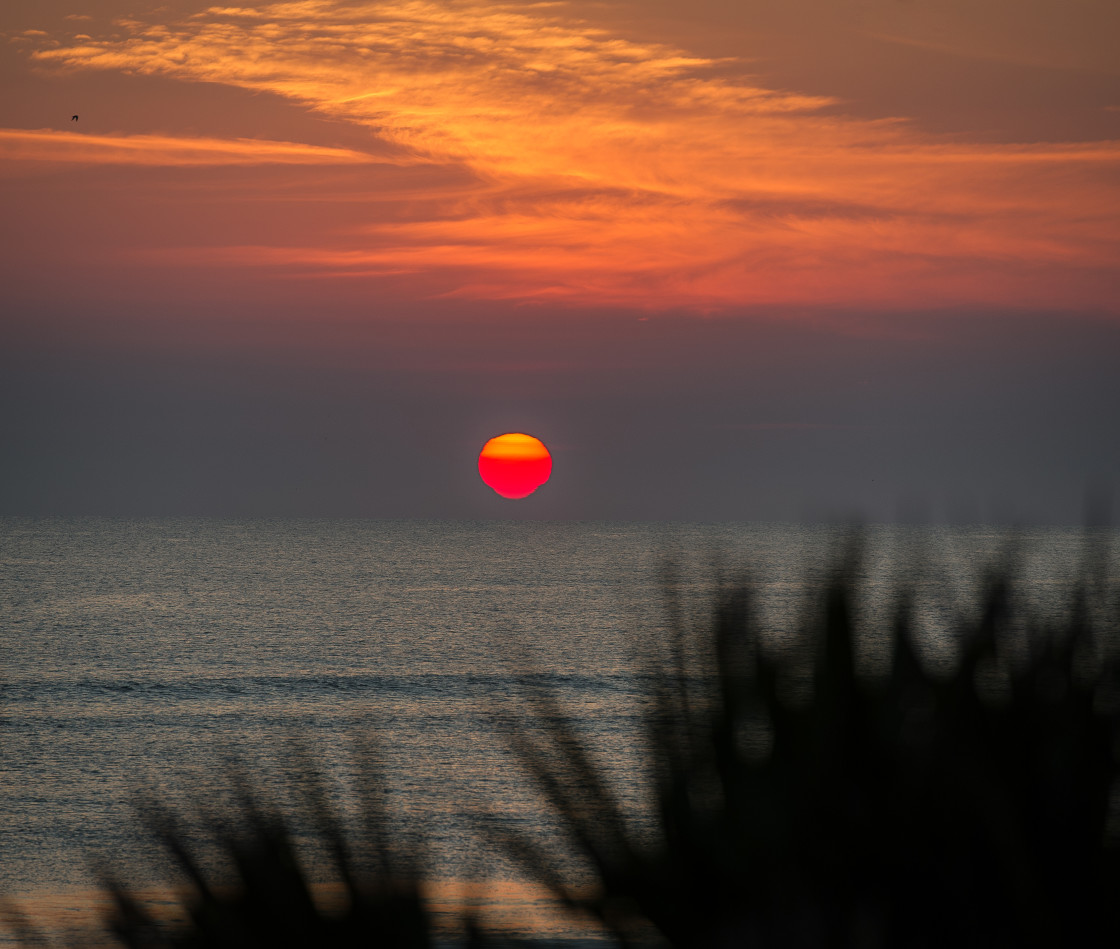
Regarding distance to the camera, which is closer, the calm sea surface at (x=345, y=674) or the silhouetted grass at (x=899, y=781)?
the silhouetted grass at (x=899, y=781)

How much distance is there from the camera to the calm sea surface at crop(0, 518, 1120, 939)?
2129mm

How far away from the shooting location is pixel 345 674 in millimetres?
44688

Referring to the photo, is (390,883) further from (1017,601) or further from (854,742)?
(1017,601)

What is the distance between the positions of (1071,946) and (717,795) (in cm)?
63

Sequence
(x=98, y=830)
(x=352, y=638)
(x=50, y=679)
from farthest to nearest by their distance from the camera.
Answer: (x=352, y=638)
(x=50, y=679)
(x=98, y=830)

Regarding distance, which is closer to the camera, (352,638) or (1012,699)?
(1012,699)

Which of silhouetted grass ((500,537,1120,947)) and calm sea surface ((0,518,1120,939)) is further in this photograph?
calm sea surface ((0,518,1120,939))

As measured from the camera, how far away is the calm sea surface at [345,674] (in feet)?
6.98

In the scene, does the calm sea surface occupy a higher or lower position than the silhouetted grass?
lower

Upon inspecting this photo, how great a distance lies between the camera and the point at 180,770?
28.1 meters

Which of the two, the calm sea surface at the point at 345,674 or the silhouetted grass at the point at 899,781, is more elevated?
the silhouetted grass at the point at 899,781

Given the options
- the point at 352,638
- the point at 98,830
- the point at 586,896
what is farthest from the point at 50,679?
the point at 586,896

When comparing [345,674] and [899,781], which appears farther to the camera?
[345,674]

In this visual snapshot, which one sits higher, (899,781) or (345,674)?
(899,781)
